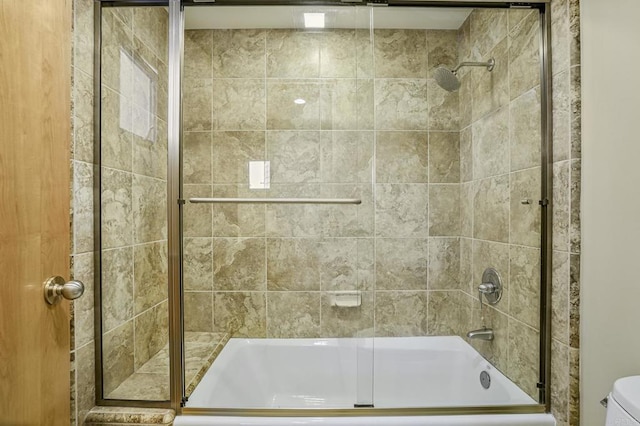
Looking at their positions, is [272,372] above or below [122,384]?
below

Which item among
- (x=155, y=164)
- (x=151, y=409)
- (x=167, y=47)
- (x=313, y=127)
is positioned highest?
(x=167, y=47)

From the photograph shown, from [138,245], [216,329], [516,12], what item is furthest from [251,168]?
[516,12]

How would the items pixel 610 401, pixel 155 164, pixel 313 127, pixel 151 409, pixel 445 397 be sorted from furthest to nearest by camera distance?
pixel 313 127 → pixel 445 397 → pixel 155 164 → pixel 151 409 → pixel 610 401

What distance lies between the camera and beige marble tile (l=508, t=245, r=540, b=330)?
1356mm

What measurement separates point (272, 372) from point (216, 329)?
37 centimetres

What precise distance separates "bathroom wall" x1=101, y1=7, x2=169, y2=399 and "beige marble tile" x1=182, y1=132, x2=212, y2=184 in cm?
10

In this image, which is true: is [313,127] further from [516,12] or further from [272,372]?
[272,372]

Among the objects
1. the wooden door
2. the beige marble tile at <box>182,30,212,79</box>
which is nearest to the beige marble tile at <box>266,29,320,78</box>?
the beige marble tile at <box>182,30,212,79</box>

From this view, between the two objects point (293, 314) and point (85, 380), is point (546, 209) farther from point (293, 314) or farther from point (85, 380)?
point (85, 380)

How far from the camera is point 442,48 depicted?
1.80 m

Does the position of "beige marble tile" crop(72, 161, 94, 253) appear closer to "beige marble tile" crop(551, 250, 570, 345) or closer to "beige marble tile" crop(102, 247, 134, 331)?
"beige marble tile" crop(102, 247, 134, 331)

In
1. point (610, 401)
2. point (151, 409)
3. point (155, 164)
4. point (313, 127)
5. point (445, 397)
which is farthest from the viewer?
point (313, 127)

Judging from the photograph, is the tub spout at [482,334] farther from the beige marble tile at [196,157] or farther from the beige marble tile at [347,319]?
the beige marble tile at [196,157]

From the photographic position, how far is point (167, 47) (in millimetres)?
1360
